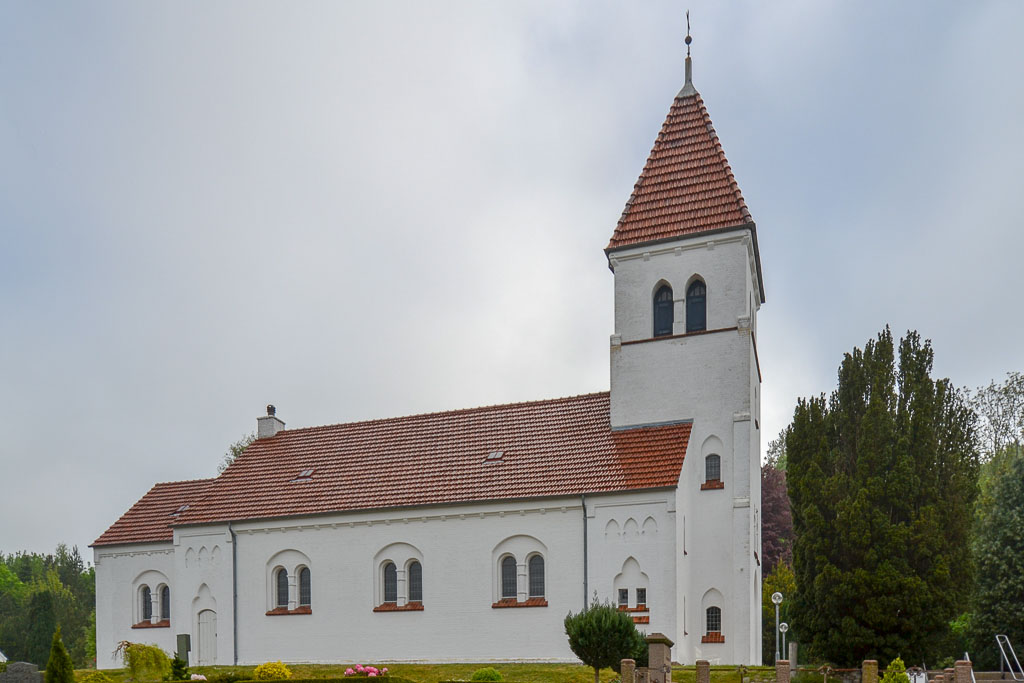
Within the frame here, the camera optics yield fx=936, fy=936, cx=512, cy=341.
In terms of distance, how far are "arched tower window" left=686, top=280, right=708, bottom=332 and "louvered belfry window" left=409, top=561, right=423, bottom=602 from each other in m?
11.7

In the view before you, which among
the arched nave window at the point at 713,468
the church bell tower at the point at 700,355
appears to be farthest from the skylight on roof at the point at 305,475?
the arched nave window at the point at 713,468

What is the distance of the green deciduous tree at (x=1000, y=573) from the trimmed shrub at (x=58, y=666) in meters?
28.4

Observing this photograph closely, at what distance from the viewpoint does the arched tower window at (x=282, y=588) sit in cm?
3222

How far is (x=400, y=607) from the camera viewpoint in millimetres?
30141

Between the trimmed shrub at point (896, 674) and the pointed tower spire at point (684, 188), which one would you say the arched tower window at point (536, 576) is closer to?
the pointed tower spire at point (684, 188)

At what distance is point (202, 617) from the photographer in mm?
33125

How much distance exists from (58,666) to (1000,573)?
29364 mm

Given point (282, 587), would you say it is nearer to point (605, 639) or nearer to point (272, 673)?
point (272, 673)

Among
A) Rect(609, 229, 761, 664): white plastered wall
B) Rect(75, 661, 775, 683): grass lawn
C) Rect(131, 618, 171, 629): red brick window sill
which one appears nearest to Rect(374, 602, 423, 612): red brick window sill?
Rect(75, 661, 775, 683): grass lawn

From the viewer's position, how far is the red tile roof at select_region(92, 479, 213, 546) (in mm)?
36594

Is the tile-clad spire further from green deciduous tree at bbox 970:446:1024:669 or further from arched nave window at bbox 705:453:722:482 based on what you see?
green deciduous tree at bbox 970:446:1024:669

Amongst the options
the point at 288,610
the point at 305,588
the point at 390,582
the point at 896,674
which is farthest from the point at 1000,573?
the point at 288,610

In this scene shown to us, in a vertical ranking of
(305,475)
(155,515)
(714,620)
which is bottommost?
(714,620)

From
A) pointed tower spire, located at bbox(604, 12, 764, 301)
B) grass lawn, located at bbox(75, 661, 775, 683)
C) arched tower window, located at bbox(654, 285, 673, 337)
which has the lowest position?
grass lawn, located at bbox(75, 661, 775, 683)
